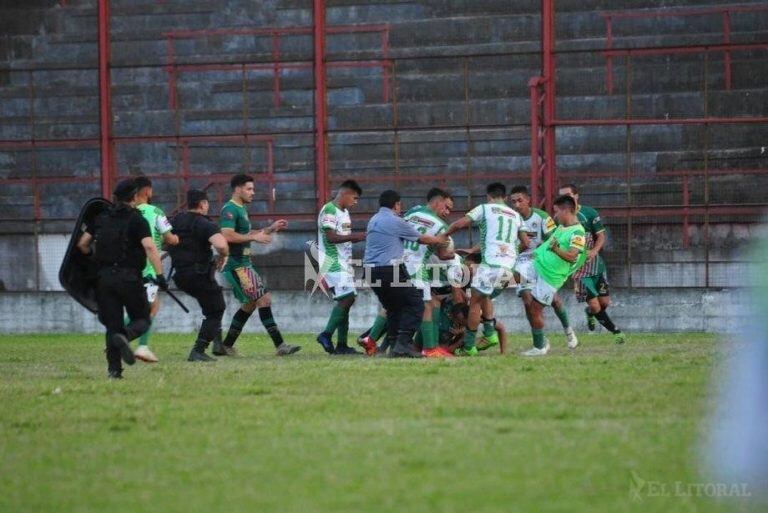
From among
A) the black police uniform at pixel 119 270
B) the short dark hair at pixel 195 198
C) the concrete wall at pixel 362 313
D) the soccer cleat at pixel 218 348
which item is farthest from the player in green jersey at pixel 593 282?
the black police uniform at pixel 119 270

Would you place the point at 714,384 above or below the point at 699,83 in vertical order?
below

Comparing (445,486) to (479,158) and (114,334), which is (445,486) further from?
(479,158)

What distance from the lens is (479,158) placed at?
2725 centimetres

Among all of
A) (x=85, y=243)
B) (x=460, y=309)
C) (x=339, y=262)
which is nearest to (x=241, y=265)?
(x=339, y=262)

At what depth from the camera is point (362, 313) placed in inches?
922

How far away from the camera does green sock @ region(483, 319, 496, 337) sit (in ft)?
57.4

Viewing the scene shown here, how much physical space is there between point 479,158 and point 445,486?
1977cm

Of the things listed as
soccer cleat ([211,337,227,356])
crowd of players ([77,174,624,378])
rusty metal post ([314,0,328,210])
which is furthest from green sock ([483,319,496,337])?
rusty metal post ([314,0,328,210])

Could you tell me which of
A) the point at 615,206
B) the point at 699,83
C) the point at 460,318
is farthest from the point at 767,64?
the point at 460,318

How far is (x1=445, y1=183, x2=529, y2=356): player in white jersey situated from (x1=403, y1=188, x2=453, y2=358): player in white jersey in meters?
0.41

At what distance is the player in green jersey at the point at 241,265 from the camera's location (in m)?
17.5

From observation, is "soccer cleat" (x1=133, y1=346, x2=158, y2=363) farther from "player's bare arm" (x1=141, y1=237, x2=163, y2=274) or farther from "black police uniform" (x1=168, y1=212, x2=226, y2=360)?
"player's bare arm" (x1=141, y1=237, x2=163, y2=274)

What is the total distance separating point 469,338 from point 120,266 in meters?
4.68

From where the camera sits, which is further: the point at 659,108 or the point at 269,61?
the point at 659,108
